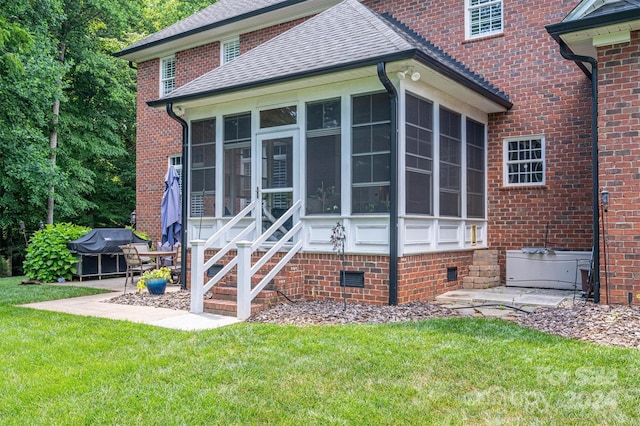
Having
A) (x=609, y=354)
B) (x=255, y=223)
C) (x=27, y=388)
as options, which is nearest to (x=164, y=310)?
(x=255, y=223)

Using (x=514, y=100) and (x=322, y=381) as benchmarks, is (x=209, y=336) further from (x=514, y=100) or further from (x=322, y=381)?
(x=514, y=100)

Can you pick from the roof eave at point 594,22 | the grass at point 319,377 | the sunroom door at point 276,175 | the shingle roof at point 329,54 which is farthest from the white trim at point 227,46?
the grass at point 319,377

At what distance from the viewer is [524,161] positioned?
9.82 metres

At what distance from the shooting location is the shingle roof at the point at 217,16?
13.1 metres

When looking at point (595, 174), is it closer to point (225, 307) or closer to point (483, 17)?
point (483, 17)

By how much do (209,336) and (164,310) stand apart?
2.19 metres

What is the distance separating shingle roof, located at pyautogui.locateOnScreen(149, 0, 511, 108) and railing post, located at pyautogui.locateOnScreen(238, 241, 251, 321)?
270 centimetres

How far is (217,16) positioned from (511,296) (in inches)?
420

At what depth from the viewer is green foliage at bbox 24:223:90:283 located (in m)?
12.1

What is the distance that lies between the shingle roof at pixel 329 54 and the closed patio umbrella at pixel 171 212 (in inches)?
94.4

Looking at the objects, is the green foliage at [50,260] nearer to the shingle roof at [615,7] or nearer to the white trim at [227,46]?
the white trim at [227,46]

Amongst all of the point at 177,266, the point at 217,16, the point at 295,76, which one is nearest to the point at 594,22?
the point at 295,76

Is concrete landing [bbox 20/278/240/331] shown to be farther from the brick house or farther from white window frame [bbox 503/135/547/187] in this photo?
white window frame [bbox 503/135/547/187]

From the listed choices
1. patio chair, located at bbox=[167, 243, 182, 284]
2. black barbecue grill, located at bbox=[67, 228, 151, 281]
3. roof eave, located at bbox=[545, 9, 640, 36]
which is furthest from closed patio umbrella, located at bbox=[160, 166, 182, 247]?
roof eave, located at bbox=[545, 9, 640, 36]
